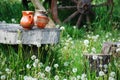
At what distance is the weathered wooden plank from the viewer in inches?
243

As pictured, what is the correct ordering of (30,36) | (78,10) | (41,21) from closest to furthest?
(30,36) → (41,21) → (78,10)

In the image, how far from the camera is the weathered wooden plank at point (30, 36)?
20.2ft

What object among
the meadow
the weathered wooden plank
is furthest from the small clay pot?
the meadow

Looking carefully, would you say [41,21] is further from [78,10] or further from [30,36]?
[78,10]

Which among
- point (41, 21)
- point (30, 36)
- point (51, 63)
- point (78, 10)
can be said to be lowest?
point (78, 10)

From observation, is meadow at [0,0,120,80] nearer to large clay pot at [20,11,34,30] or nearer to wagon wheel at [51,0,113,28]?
large clay pot at [20,11,34,30]

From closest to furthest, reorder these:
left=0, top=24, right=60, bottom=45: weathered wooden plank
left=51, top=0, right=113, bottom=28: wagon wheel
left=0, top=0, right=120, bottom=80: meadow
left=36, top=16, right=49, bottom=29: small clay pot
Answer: left=0, top=0, right=120, bottom=80: meadow, left=0, top=24, right=60, bottom=45: weathered wooden plank, left=36, top=16, right=49, bottom=29: small clay pot, left=51, top=0, right=113, bottom=28: wagon wheel

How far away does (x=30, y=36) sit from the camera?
6.21m

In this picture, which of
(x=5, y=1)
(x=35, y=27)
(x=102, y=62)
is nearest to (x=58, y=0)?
(x=5, y=1)

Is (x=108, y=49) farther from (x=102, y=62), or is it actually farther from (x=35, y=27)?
(x=35, y=27)

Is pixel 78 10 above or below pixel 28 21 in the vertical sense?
below

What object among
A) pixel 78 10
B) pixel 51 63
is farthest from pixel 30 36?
pixel 78 10

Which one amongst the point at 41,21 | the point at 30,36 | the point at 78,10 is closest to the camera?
the point at 30,36

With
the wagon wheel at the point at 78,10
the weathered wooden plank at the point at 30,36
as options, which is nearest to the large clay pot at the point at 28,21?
the weathered wooden plank at the point at 30,36
